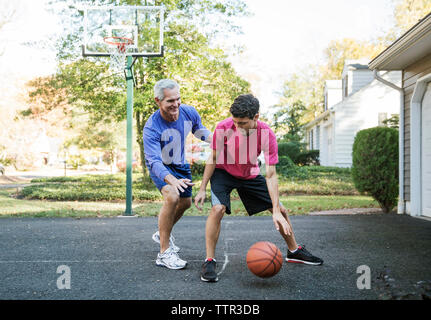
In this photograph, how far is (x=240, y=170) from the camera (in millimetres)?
3826

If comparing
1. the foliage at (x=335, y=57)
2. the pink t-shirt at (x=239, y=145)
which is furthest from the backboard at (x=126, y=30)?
the foliage at (x=335, y=57)

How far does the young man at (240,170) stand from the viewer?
3504mm

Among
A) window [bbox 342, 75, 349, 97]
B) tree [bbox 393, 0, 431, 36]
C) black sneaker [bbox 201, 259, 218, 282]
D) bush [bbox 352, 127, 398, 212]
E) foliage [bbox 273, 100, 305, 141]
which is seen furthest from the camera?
foliage [bbox 273, 100, 305, 141]

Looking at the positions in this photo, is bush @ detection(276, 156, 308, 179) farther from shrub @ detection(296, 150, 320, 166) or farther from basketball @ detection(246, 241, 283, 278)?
basketball @ detection(246, 241, 283, 278)

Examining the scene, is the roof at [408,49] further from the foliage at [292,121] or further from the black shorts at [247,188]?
the foliage at [292,121]

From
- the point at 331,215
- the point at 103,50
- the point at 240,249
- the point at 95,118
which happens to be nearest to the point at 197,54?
the point at 103,50

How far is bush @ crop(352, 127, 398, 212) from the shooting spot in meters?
8.16

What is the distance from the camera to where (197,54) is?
12852 millimetres

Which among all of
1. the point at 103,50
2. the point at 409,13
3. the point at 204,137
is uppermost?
the point at 409,13

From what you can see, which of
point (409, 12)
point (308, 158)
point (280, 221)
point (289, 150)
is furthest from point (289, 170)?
point (409, 12)

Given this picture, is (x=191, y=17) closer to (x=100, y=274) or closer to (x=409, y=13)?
(x=100, y=274)

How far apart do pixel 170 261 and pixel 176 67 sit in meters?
9.03

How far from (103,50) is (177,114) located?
23.2ft

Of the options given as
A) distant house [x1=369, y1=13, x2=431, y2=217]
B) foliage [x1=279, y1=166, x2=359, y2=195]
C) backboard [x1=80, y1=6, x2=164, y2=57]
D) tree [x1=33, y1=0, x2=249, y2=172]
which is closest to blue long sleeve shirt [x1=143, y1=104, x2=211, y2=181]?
distant house [x1=369, y1=13, x2=431, y2=217]
